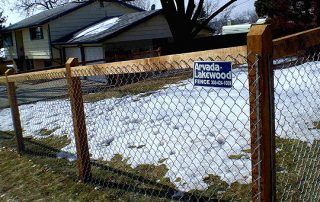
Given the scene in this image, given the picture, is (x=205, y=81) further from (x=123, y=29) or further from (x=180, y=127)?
(x=123, y=29)

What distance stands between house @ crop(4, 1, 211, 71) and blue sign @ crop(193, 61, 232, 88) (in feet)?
52.3

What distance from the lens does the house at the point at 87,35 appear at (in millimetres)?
22172

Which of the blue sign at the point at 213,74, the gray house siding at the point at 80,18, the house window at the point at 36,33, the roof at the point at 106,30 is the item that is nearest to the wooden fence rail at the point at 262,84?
the blue sign at the point at 213,74

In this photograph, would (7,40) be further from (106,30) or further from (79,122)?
(79,122)

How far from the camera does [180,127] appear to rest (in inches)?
211

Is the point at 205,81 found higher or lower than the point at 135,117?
higher

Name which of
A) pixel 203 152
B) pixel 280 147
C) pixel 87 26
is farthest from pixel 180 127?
pixel 87 26

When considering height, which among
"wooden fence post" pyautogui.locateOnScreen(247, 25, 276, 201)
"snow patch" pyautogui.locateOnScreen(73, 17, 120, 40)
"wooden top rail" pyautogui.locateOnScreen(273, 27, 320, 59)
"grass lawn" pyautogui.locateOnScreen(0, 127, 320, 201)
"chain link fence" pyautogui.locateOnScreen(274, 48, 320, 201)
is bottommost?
"grass lawn" pyautogui.locateOnScreen(0, 127, 320, 201)

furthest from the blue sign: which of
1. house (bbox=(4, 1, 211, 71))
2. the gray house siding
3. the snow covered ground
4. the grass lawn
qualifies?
the gray house siding

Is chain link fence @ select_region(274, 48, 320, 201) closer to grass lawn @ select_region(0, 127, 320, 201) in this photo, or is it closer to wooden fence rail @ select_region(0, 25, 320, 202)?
grass lawn @ select_region(0, 127, 320, 201)

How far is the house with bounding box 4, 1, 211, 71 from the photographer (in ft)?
72.7

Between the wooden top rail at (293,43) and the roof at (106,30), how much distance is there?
61.5 feet

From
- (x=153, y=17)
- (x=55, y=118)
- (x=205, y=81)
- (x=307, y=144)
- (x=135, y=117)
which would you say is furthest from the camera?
(x=153, y=17)

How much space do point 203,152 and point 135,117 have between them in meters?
2.17
